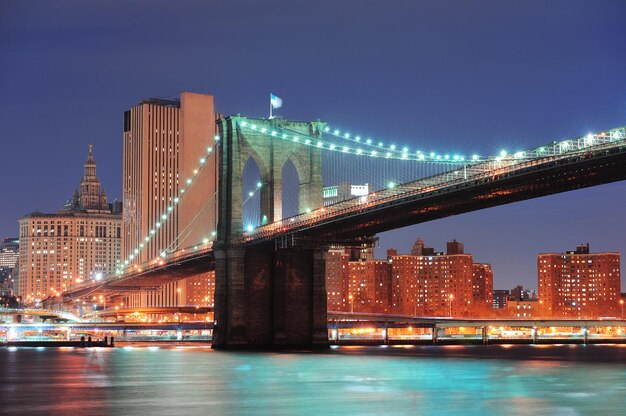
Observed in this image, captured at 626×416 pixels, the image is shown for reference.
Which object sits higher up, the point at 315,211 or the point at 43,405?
the point at 315,211

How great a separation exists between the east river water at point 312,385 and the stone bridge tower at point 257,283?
9952 millimetres

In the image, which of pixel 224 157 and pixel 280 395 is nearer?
pixel 280 395

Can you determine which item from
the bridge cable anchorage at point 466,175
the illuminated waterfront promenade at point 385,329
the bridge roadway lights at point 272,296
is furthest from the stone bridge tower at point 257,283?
the illuminated waterfront promenade at point 385,329

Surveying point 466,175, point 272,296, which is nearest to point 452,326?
point 272,296

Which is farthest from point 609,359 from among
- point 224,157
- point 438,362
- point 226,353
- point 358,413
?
point 358,413

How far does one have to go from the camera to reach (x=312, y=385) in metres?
54.2

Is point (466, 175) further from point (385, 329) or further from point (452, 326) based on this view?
point (452, 326)

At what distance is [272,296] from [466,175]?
23.9 m

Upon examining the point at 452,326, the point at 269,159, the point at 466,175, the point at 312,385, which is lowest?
the point at 312,385

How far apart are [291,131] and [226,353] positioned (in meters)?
21.1

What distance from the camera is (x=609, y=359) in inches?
3123

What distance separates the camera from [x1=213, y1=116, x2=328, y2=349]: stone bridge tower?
9094 centimetres

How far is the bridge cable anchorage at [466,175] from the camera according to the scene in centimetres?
6444

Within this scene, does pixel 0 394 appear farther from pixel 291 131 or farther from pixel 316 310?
pixel 291 131
